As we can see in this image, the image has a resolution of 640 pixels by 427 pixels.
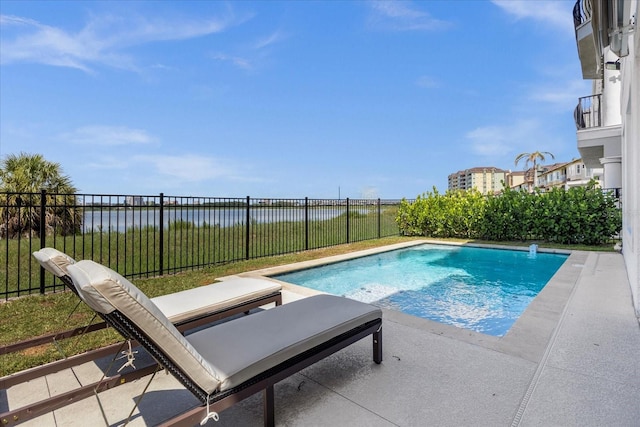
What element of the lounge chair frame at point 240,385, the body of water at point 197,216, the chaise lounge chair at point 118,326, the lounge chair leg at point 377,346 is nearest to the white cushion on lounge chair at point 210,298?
the chaise lounge chair at point 118,326

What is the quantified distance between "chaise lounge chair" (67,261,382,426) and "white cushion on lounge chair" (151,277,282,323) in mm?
589

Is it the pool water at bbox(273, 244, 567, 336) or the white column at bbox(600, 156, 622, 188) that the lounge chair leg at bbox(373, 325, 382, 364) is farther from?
the white column at bbox(600, 156, 622, 188)

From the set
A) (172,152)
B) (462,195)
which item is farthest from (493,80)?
(172,152)

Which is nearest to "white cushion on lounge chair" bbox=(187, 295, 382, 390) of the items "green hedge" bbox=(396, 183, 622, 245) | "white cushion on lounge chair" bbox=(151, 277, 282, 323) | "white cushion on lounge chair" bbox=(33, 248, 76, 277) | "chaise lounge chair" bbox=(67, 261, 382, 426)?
"chaise lounge chair" bbox=(67, 261, 382, 426)

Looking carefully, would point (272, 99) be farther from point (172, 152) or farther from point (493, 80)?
point (493, 80)

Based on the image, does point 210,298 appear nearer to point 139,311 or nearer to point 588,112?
point 139,311

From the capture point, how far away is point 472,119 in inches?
1027

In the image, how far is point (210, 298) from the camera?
2980 millimetres

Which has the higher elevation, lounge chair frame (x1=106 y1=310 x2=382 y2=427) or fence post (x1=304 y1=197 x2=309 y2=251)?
fence post (x1=304 y1=197 x2=309 y2=251)

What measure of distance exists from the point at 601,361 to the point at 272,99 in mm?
19577

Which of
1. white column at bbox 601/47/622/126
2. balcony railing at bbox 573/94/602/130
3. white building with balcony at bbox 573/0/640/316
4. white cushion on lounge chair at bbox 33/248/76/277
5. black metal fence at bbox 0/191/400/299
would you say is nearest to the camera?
white cushion on lounge chair at bbox 33/248/76/277

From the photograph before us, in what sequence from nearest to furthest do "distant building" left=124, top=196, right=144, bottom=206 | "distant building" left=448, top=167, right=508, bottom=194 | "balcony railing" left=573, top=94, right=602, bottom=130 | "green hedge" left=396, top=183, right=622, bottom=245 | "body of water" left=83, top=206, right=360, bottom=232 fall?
"distant building" left=124, top=196, right=144, bottom=206, "body of water" left=83, top=206, right=360, bottom=232, "green hedge" left=396, top=183, right=622, bottom=245, "balcony railing" left=573, top=94, right=602, bottom=130, "distant building" left=448, top=167, right=508, bottom=194

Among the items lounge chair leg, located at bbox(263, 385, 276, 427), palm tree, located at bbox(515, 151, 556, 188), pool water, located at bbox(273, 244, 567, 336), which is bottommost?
pool water, located at bbox(273, 244, 567, 336)

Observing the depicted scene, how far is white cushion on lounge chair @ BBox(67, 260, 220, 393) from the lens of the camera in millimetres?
1392
